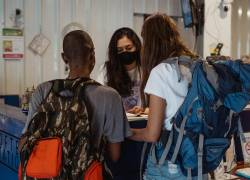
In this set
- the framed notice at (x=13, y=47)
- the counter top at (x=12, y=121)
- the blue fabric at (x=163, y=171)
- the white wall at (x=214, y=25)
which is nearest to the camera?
the blue fabric at (x=163, y=171)

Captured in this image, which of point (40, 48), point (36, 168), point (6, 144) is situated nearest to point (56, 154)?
point (36, 168)

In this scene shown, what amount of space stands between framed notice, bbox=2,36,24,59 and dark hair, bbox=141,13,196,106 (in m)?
2.59

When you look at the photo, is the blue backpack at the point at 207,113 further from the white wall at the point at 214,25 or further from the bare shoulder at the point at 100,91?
the white wall at the point at 214,25

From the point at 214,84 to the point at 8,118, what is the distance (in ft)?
4.27

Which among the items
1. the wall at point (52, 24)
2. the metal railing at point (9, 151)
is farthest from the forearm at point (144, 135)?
the wall at point (52, 24)

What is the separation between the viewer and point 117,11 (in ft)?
14.7

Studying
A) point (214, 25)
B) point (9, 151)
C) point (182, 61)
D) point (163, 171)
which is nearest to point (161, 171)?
point (163, 171)

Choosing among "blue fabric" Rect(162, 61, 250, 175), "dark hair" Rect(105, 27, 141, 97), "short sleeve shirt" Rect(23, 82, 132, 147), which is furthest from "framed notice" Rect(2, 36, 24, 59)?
"blue fabric" Rect(162, 61, 250, 175)

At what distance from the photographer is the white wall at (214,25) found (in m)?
4.47

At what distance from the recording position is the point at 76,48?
61.3 inches

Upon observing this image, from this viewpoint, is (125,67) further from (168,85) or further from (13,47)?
(13,47)

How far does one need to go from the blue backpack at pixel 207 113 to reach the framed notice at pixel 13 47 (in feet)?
9.17

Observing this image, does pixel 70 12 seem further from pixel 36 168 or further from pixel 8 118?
pixel 36 168

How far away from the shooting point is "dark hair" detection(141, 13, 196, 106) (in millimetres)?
1621
